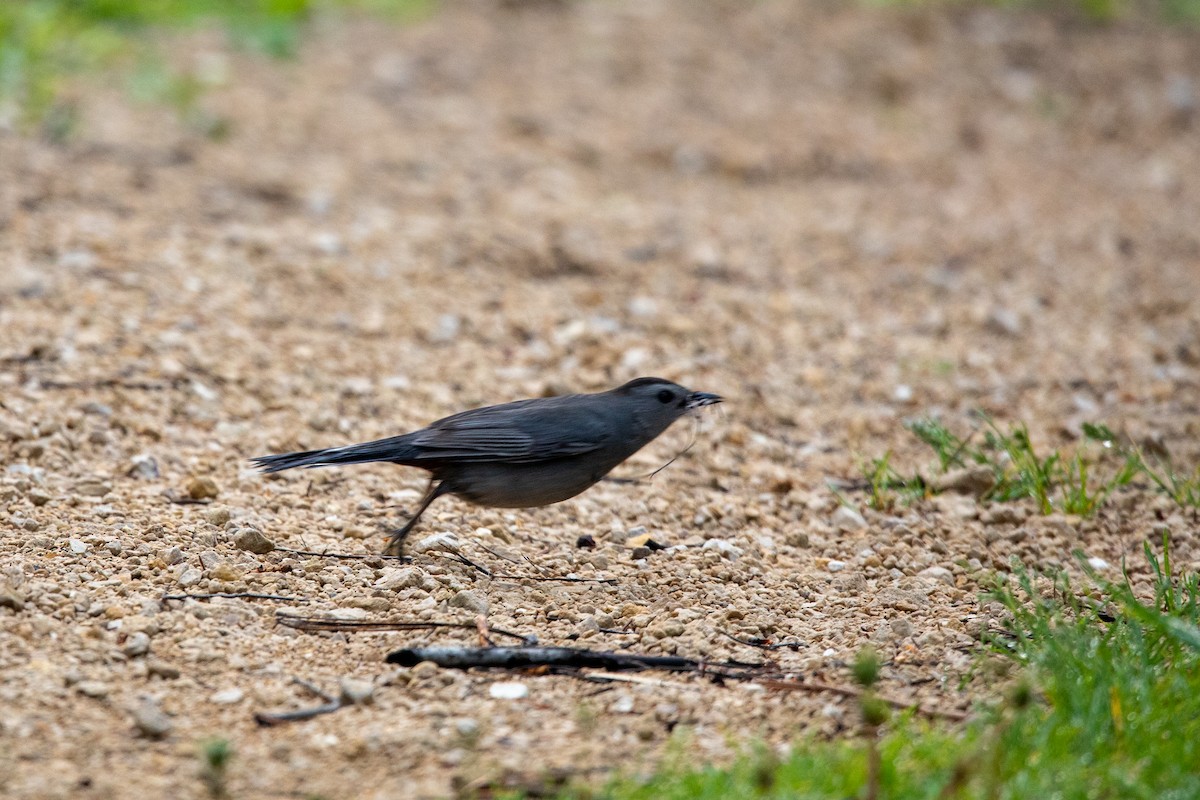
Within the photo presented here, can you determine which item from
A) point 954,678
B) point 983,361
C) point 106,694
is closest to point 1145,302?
point 983,361

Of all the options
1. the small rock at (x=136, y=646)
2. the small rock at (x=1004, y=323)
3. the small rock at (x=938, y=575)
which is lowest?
the small rock at (x=938, y=575)

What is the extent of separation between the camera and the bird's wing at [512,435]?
443 cm

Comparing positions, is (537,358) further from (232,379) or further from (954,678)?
(954,678)

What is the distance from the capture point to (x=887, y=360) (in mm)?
6539

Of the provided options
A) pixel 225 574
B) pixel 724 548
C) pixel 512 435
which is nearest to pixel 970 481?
pixel 724 548

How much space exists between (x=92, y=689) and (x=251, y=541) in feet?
3.20

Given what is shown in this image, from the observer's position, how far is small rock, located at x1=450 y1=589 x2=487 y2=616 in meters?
4.00

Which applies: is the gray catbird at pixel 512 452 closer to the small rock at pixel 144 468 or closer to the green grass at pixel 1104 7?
the small rock at pixel 144 468

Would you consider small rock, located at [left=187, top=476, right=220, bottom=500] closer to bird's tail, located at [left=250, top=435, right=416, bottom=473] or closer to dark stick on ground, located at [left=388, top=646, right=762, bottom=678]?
bird's tail, located at [left=250, top=435, right=416, bottom=473]

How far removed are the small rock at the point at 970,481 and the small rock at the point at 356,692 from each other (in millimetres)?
2599

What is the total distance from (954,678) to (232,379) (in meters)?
3.31

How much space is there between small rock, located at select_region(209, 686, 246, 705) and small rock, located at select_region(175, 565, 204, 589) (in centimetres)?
62

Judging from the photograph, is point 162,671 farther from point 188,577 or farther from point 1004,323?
point 1004,323

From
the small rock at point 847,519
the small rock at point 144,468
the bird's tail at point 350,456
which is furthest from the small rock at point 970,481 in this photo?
the small rock at point 144,468
